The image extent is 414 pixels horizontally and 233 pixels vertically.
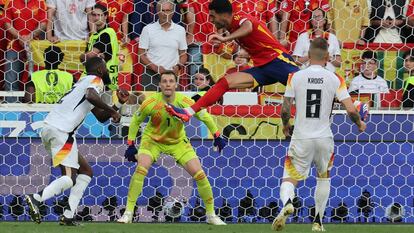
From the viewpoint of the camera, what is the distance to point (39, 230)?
35.3ft

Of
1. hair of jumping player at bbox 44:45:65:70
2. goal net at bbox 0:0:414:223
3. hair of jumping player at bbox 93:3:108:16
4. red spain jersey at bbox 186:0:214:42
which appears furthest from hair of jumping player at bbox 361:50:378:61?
hair of jumping player at bbox 44:45:65:70

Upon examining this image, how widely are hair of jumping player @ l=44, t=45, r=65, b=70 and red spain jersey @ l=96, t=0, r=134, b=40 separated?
85 cm

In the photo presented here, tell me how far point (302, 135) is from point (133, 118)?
290 cm

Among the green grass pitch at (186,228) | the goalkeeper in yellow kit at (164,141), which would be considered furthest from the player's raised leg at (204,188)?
the green grass pitch at (186,228)

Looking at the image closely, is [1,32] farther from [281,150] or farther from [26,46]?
[281,150]

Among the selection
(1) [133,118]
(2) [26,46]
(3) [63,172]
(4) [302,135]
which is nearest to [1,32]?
(2) [26,46]

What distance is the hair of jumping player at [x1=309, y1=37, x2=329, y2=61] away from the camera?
10.5m

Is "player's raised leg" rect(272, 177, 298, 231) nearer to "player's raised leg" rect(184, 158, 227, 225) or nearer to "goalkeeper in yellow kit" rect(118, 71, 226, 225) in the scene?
"goalkeeper in yellow kit" rect(118, 71, 226, 225)

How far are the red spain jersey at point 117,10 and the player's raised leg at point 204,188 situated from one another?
8.50ft

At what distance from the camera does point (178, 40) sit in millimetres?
14594

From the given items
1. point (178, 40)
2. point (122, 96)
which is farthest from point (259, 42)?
point (178, 40)

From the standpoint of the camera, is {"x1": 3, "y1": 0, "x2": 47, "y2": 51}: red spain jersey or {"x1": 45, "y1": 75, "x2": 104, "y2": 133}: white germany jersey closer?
A: {"x1": 45, "y1": 75, "x2": 104, "y2": 133}: white germany jersey

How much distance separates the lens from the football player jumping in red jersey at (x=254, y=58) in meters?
11.5

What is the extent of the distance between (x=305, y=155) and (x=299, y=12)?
4.55 m
